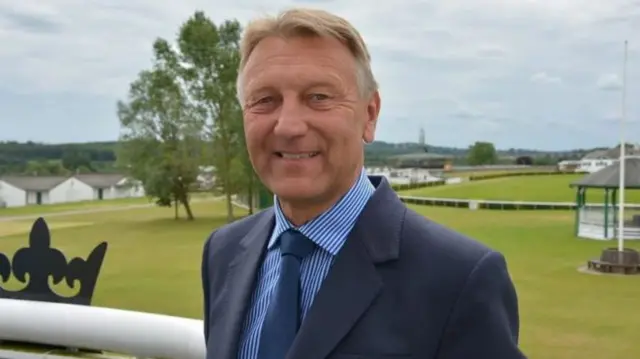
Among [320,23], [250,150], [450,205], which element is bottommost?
[450,205]

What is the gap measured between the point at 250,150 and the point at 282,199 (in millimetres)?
125

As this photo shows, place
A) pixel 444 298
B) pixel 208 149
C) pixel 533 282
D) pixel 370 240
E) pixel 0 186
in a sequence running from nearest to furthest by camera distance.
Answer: pixel 444 298, pixel 370 240, pixel 533 282, pixel 208 149, pixel 0 186

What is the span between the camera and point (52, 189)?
50.8 m

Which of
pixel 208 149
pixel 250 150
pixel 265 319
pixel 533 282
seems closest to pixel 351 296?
pixel 265 319

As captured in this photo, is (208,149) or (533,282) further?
(208,149)

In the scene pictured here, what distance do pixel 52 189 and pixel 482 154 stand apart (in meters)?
44.9

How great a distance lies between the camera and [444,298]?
1.37m

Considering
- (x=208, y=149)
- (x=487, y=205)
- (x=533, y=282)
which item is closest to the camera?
(x=533, y=282)

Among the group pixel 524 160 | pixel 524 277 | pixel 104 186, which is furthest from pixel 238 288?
pixel 524 160

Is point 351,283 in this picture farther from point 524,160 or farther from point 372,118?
point 524,160

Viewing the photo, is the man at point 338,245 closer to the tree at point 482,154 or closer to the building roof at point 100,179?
the building roof at point 100,179

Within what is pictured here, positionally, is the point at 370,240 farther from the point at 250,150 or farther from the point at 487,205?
the point at 487,205

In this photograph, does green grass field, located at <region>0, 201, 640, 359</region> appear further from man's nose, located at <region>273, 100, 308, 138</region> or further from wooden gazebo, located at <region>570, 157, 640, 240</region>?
man's nose, located at <region>273, 100, 308, 138</region>

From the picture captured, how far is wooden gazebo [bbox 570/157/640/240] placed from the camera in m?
19.1
